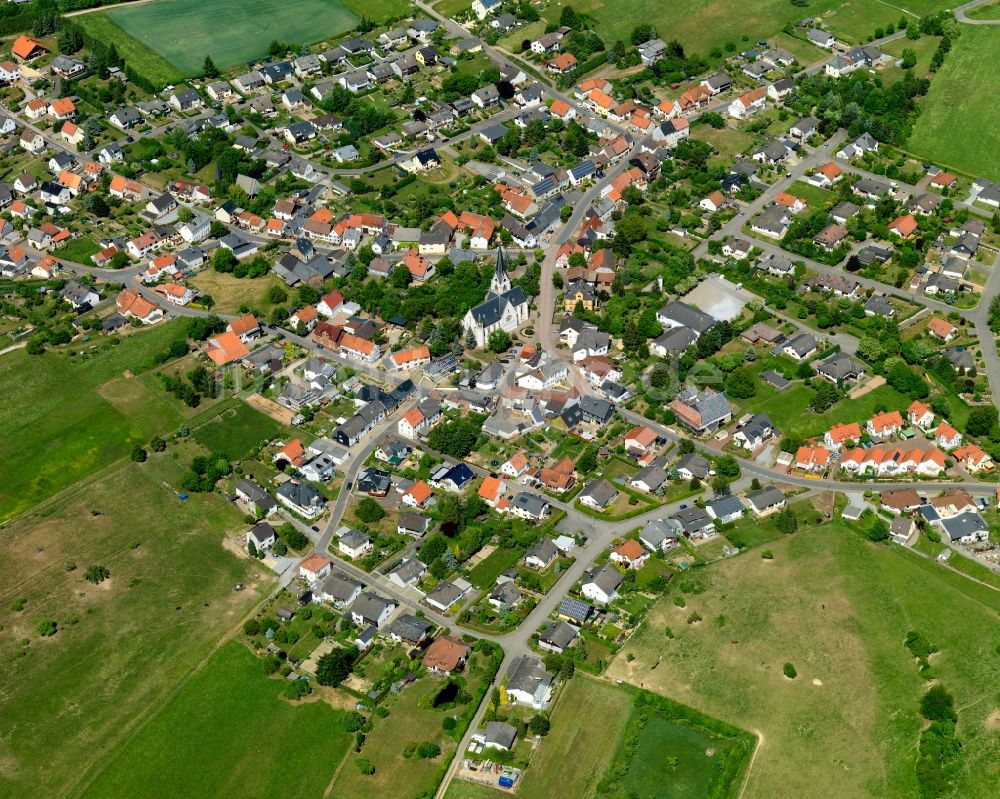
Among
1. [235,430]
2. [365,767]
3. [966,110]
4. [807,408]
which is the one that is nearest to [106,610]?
[235,430]

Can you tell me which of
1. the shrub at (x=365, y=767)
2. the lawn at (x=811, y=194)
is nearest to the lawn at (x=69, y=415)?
the shrub at (x=365, y=767)

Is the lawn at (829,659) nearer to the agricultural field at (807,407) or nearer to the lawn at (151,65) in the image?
the agricultural field at (807,407)

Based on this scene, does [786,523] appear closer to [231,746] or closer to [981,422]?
[981,422]

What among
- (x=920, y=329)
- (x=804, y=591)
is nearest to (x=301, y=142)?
(x=920, y=329)

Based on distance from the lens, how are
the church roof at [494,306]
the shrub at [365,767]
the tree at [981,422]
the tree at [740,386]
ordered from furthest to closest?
1. the church roof at [494,306]
2. the tree at [740,386]
3. the tree at [981,422]
4. the shrub at [365,767]

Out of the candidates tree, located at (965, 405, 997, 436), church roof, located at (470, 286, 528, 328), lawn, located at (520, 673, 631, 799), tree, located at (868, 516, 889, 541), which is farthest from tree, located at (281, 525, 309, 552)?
tree, located at (965, 405, 997, 436)

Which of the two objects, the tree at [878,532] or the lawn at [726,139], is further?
the lawn at [726,139]
